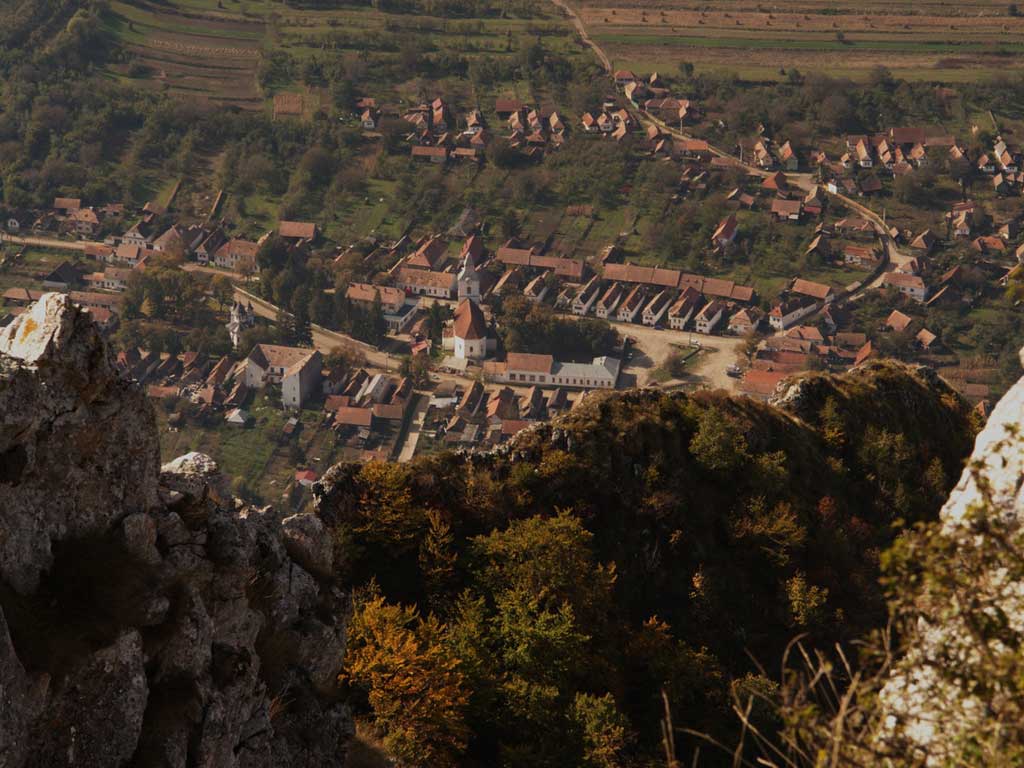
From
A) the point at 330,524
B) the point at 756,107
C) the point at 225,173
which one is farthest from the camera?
the point at 756,107

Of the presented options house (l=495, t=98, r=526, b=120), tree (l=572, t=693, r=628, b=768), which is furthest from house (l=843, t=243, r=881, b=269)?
tree (l=572, t=693, r=628, b=768)

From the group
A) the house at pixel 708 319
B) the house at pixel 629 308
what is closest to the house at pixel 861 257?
the house at pixel 708 319

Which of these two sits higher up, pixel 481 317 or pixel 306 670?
pixel 306 670

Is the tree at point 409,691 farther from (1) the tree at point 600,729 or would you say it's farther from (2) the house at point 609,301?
(2) the house at point 609,301

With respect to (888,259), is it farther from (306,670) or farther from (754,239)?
(306,670)

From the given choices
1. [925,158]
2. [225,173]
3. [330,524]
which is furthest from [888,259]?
[330,524]

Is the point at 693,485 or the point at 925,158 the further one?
the point at 925,158

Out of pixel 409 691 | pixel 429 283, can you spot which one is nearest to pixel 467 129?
pixel 429 283
